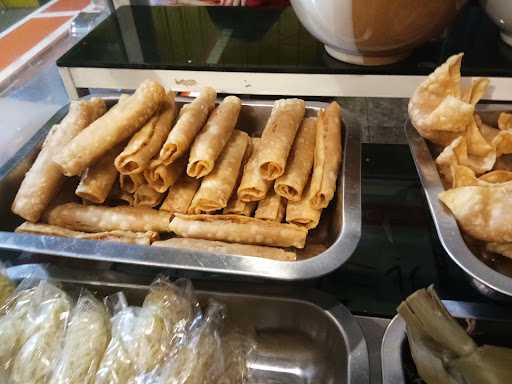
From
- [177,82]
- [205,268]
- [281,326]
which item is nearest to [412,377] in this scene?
[281,326]

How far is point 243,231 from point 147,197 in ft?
0.78

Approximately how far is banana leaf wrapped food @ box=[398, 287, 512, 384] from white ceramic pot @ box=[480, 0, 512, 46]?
0.80 metres

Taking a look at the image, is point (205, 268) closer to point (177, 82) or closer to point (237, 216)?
point (237, 216)

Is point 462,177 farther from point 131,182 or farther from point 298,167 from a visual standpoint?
point 131,182

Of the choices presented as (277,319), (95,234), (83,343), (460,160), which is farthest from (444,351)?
(95,234)

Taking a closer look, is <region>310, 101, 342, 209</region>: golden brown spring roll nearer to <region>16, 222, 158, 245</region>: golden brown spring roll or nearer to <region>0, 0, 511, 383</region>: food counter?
<region>0, 0, 511, 383</region>: food counter

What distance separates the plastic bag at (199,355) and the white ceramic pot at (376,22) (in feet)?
2.24

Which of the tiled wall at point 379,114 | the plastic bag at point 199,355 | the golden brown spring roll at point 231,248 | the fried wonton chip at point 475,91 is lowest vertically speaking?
the tiled wall at point 379,114

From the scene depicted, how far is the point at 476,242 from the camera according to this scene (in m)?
0.77

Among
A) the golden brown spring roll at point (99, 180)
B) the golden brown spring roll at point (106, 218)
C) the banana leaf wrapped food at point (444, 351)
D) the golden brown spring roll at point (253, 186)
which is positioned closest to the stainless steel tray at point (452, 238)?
the banana leaf wrapped food at point (444, 351)

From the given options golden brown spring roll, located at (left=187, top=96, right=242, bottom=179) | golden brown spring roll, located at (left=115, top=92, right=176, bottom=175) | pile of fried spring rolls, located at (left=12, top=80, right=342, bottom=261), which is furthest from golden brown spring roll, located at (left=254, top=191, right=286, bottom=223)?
golden brown spring roll, located at (left=115, top=92, right=176, bottom=175)

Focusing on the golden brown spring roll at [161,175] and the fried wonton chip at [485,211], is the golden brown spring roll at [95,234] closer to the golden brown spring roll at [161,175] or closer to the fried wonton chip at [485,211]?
the golden brown spring roll at [161,175]

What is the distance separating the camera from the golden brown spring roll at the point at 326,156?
2.85 feet

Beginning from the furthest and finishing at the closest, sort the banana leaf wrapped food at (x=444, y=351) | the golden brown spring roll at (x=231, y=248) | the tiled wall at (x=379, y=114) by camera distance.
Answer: the tiled wall at (x=379, y=114) < the golden brown spring roll at (x=231, y=248) < the banana leaf wrapped food at (x=444, y=351)
